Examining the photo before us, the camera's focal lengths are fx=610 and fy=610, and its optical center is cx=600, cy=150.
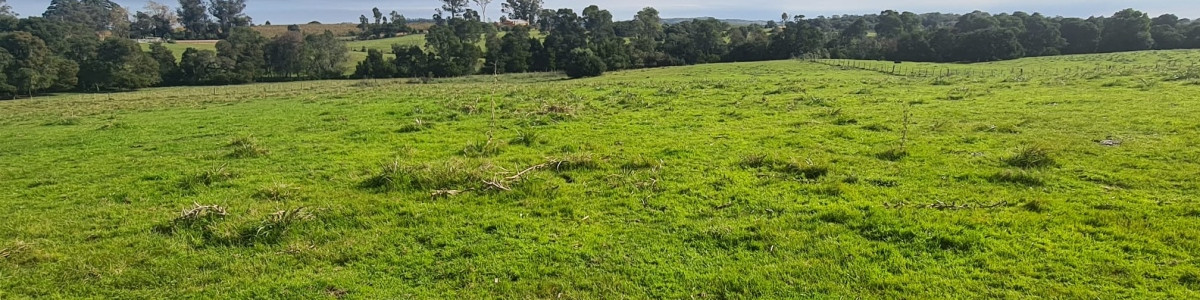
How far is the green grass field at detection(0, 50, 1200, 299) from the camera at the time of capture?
21.2ft

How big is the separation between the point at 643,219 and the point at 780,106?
48.5 feet

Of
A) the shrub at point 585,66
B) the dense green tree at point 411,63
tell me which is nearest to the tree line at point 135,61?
the dense green tree at point 411,63

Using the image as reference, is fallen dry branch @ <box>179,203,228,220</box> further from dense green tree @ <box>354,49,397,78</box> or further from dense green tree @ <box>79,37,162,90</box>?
dense green tree @ <box>354,49,397,78</box>

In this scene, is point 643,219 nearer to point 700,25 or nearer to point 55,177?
point 55,177

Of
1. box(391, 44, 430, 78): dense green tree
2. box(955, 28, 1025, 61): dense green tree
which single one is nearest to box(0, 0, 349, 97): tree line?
box(391, 44, 430, 78): dense green tree

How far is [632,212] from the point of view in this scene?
885cm

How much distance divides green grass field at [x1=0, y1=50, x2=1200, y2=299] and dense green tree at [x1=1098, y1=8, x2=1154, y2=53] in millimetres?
76511

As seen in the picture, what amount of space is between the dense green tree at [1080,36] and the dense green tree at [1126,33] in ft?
4.38

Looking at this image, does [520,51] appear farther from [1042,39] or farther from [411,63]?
[1042,39]

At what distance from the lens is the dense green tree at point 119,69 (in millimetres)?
64769

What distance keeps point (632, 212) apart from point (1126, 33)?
94.3m

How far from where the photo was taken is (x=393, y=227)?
8.42m

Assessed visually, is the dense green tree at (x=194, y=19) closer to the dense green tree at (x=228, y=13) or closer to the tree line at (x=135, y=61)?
the dense green tree at (x=228, y=13)

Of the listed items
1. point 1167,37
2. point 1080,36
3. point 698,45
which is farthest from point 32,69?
point 1167,37
